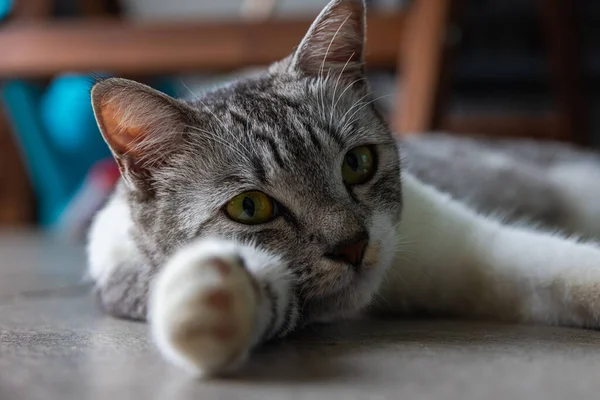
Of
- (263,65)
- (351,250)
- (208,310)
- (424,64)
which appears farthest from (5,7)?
(208,310)

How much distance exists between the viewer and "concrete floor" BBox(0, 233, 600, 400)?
2.72ft

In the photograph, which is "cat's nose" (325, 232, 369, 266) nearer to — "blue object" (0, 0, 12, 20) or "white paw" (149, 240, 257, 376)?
"white paw" (149, 240, 257, 376)

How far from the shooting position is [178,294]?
0.85 m

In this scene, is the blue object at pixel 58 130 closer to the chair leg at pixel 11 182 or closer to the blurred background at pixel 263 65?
the blurred background at pixel 263 65

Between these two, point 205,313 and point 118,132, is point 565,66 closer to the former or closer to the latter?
point 118,132

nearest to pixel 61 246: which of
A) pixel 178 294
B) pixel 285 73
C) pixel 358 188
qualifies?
pixel 285 73

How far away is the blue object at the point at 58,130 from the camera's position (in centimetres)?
416

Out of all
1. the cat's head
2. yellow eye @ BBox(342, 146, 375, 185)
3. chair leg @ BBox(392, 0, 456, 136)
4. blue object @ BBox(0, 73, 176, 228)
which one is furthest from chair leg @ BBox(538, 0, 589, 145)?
yellow eye @ BBox(342, 146, 375, 185)

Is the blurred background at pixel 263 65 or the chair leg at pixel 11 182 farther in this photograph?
the chair leg at pixel 11 182

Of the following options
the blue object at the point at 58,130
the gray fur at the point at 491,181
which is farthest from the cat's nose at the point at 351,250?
the blue object at the point at 58,130

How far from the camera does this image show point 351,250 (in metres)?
1.10

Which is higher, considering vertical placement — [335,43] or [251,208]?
[335,43]

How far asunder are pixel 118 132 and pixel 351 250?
19.4 inches

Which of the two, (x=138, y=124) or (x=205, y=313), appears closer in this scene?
(x=205, y=313)
